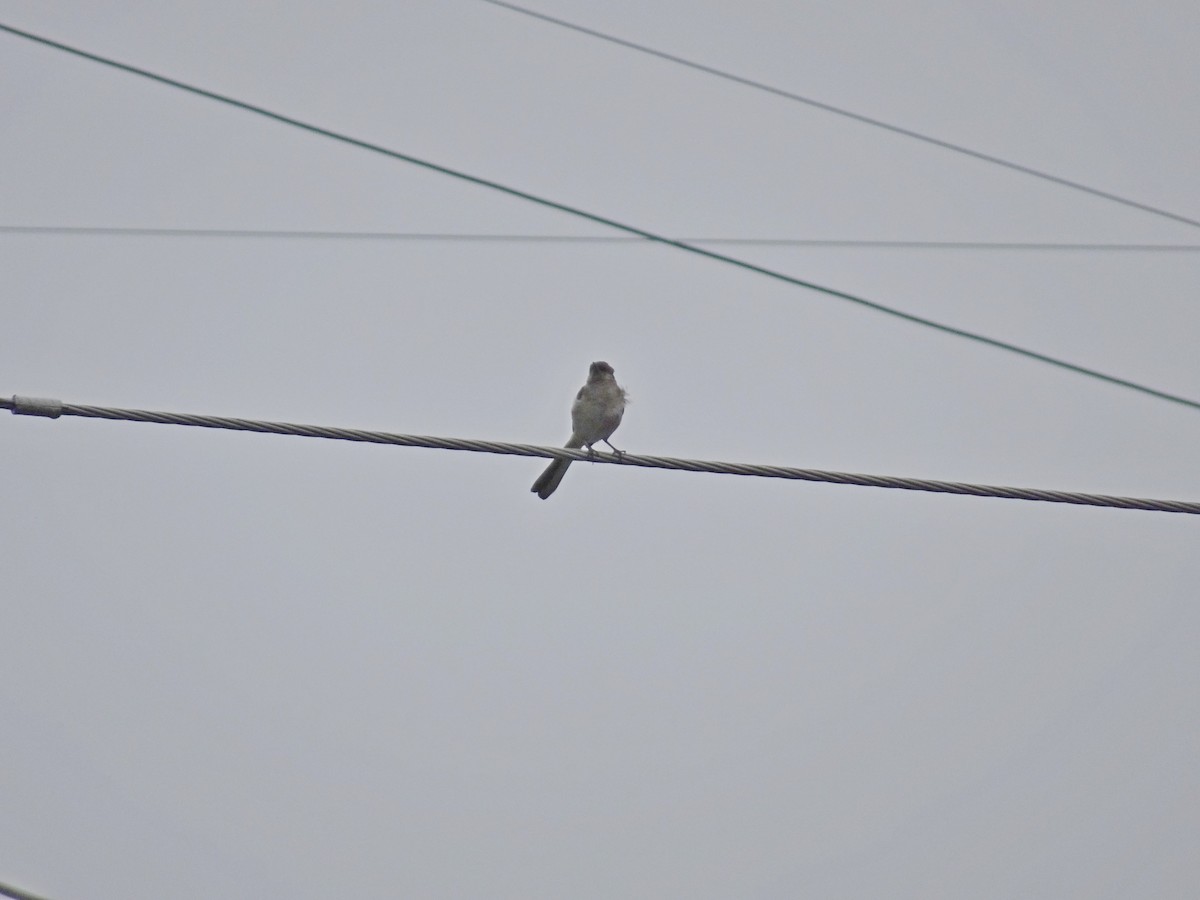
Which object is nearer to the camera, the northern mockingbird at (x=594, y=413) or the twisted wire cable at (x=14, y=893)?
the twisted wire cable at (x=14, y=893)

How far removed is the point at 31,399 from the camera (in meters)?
6.68

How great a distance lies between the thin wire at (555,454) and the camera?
6.57 m

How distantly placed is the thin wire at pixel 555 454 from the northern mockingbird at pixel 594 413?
167 inches

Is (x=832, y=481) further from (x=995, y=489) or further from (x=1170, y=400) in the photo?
(x=1170, y=400)

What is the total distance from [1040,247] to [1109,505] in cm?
704

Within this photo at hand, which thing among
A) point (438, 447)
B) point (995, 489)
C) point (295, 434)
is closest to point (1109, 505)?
point (995, 489)

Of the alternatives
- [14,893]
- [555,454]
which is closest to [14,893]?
[14,893]


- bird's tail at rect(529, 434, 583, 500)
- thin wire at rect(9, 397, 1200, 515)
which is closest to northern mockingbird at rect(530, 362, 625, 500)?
bird's tail at rect(529, 434, 583, 500)

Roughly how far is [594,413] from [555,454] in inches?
183

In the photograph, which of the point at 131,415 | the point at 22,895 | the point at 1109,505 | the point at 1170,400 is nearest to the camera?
the point at 22,895

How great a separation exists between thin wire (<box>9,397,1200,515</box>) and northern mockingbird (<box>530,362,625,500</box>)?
14.0 feet

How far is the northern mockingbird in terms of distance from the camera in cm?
1183

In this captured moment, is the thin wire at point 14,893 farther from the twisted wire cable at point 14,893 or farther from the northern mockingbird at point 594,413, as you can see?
the northern mockingbird at point 594,413

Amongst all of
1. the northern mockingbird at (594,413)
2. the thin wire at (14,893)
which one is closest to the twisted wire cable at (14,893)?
the thin wire at (14,893)
